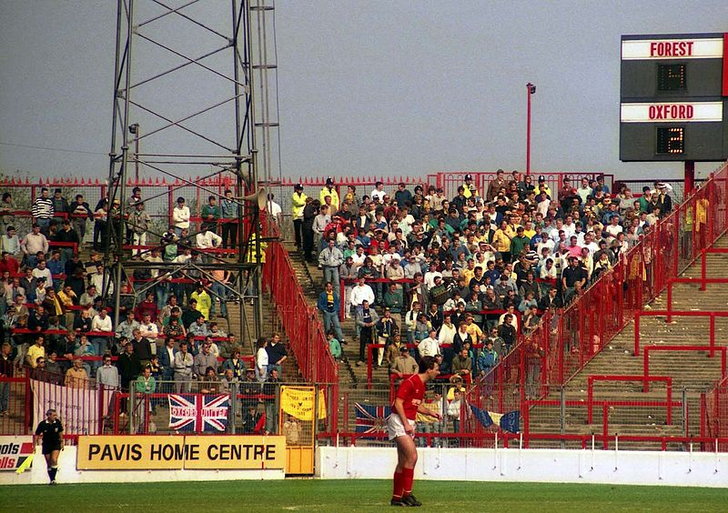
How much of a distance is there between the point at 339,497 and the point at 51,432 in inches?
248

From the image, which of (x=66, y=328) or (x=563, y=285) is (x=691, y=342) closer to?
(x=563, y=285)

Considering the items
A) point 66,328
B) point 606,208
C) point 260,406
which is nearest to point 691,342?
point 606,208

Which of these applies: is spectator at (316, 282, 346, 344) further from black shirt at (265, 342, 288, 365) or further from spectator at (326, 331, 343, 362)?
black shirt at (265, 342, 288, 365)

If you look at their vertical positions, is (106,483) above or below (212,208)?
below

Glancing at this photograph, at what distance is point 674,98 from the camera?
120 feet

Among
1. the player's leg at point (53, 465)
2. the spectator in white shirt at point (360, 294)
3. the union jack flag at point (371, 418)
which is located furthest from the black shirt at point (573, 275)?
the player's leg at point (53, 465)

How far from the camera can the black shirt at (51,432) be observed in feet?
78.8

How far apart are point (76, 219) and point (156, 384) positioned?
1130cm

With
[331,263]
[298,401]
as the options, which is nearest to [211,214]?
[331,263]

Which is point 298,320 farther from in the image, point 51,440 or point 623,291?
point 51,440

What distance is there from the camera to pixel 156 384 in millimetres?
26406

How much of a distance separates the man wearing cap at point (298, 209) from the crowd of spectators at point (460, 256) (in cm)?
4

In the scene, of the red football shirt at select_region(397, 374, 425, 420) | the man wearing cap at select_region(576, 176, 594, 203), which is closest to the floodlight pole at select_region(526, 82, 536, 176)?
the man wearing cap at select_region(576, 176, 594, 203)

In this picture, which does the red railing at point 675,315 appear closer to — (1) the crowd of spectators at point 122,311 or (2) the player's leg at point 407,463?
(1) the crowd of spectators at point 122,311
